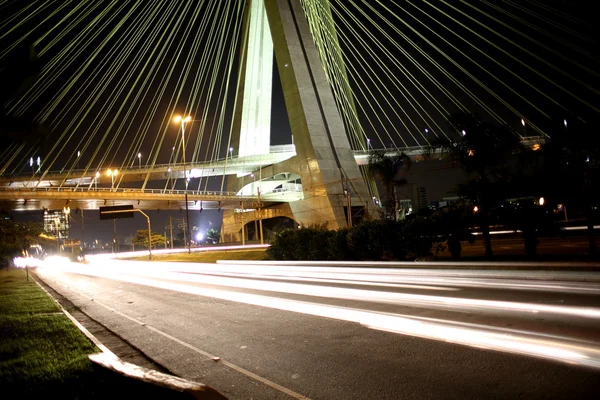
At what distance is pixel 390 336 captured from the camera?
6.58 m

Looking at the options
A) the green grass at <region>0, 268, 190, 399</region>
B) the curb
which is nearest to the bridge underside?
the green grass at <region>0, 268, 190, 399</region>

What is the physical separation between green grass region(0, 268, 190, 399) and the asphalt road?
3.22ft

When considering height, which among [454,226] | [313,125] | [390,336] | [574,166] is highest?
[313,125]

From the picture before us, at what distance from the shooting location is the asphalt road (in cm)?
455

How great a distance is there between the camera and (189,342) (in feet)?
23.3

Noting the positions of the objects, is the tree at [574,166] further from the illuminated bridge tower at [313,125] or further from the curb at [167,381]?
the illuminated bridge tower at [313,125]

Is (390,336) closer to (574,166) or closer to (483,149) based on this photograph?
(574,166)

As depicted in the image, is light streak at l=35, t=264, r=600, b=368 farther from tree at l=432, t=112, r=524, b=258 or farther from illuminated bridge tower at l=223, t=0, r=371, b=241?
illuminated bridge tower at l=223, t=0, r=371, b=241

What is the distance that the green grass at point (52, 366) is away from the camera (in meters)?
4.21

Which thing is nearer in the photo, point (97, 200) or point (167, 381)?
point (167, 381)

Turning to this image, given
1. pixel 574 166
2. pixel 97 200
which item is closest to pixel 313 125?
pixel 97 200

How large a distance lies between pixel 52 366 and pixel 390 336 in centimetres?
483

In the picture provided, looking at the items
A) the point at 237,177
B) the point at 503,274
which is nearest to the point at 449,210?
the point at 503,274

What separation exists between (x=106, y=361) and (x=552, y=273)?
28.7 feet
